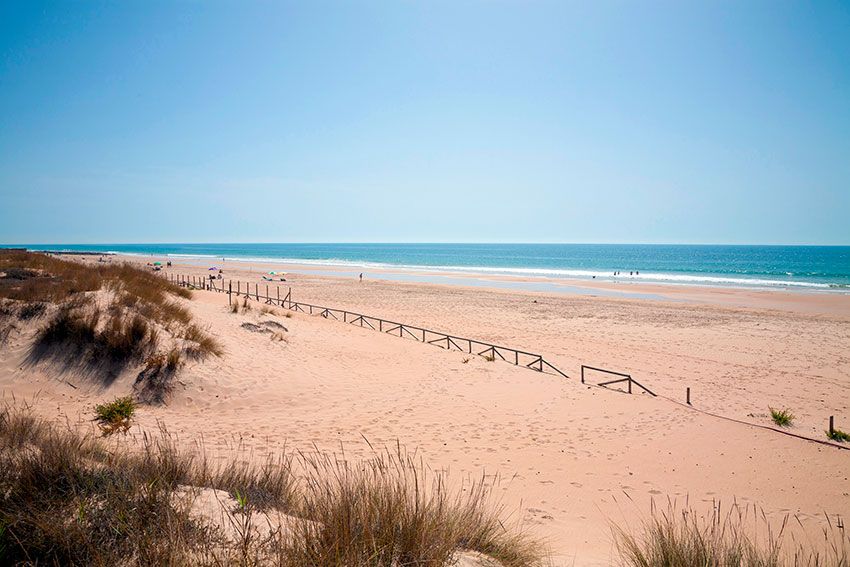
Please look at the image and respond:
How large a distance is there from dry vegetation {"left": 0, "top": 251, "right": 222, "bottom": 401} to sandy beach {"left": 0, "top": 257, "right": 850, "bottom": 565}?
0.47 metres

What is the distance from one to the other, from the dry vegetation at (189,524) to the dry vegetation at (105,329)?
267 inches

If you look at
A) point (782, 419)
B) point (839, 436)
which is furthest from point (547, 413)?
point (839, 436)

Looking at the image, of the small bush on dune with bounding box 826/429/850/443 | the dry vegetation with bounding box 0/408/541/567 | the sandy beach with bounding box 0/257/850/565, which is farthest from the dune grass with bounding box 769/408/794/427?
the dry vegetation with bounding box 0/408/541/567

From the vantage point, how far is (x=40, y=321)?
1128cm

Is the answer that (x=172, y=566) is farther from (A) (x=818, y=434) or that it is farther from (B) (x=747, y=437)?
(A) (x=818, y=434)

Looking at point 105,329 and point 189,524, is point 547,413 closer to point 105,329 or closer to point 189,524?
point 189,524

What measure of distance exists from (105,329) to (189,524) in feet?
32.2

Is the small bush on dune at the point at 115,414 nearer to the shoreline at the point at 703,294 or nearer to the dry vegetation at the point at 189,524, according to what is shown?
the dry vegetation at the point at 189,524

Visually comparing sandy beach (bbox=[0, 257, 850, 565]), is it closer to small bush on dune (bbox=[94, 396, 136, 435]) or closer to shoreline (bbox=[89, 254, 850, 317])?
small bush on dune (bbox=[94, 396, 136, 435])

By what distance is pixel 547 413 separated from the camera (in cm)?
1137

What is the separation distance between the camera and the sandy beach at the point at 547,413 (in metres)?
7.36

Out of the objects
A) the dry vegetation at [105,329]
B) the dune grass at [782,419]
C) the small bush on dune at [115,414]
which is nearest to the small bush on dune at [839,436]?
the dune grass at [782,419]

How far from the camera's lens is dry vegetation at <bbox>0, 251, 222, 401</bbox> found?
10.5m

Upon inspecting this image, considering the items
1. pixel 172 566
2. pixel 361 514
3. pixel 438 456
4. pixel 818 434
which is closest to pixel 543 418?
pixel 438 456
